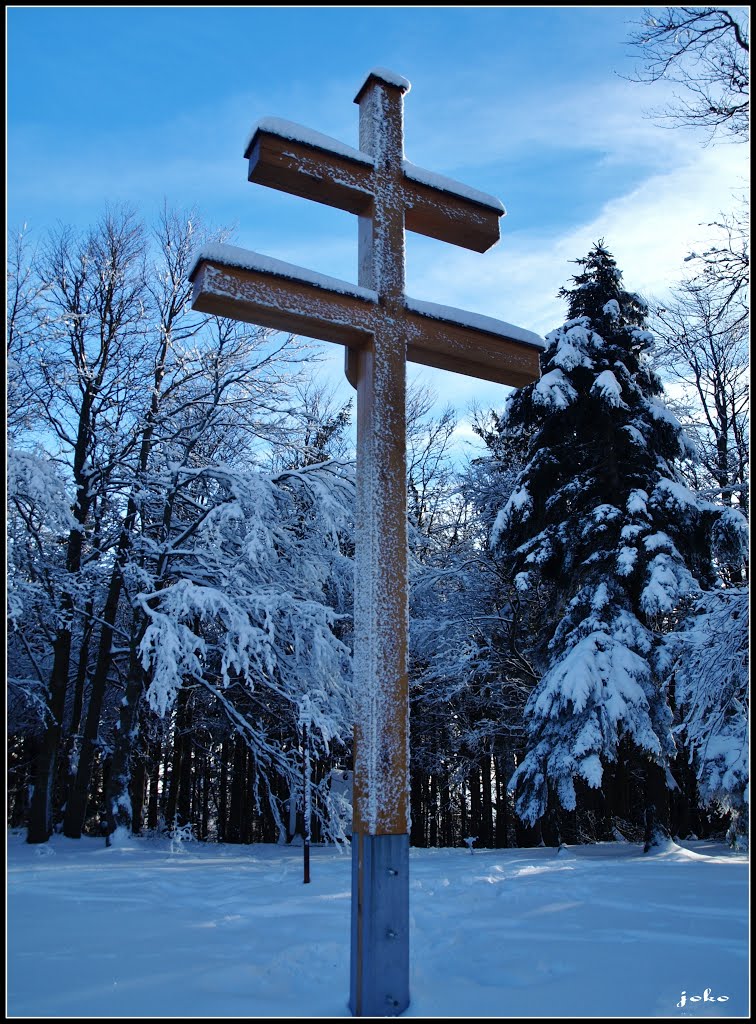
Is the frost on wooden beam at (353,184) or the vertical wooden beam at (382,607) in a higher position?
the frost on wooden beam at (353,184)

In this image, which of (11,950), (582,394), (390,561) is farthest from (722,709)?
(582,394)

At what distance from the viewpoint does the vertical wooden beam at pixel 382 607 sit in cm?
324

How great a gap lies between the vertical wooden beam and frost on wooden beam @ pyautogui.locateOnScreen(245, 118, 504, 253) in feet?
0.32

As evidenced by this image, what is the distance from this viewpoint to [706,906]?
5.82 m

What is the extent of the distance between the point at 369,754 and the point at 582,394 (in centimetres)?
1047

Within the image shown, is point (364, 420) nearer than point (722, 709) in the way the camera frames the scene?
Yes

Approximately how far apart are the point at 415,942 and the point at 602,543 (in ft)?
28.2

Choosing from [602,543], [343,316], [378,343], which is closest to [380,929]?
[378,343]

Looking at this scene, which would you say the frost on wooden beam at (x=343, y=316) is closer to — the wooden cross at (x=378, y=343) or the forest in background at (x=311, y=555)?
the wooden cross at (x=378, y=343)

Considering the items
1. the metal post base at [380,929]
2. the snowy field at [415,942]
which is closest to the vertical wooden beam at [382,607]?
the metal post base at [380,929]

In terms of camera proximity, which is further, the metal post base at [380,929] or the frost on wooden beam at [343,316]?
the frost on wooden beam at [343,316]

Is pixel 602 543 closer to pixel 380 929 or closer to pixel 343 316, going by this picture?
pixel 343 316

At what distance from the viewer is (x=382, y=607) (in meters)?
3.55

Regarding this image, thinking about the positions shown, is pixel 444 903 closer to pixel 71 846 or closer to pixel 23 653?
pixel 71 846
